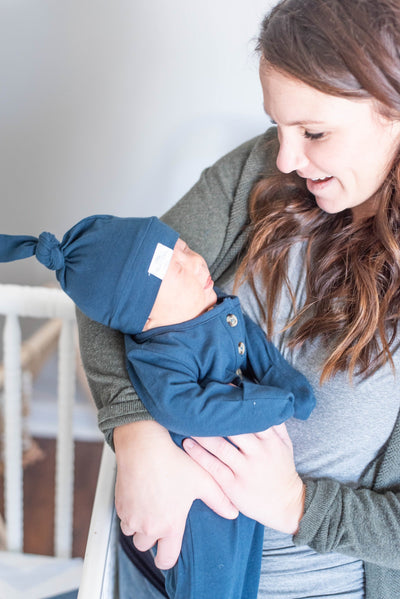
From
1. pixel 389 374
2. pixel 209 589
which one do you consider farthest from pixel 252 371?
pixel 209 589

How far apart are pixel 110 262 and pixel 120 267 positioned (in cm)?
2

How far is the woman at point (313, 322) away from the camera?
2.38 ft

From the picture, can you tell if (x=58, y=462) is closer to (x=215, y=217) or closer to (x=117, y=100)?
(x=215, y=217)

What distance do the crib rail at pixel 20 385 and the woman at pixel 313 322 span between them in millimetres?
152

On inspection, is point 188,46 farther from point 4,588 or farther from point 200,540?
point 4,588

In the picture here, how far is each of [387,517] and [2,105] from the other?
1.28 meters

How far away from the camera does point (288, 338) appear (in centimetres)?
97

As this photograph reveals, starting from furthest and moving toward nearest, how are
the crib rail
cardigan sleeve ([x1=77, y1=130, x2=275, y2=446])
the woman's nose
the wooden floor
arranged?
the wooden floor < the crib rail < cardigan sleeve ([x1=77, y1=130, x2=275, y2=446]) < the woman's nose

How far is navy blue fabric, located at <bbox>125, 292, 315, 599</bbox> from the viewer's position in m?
0.81

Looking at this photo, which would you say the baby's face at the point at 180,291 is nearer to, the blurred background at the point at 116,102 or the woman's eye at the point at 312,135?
the woman's eye at the point at 312,135

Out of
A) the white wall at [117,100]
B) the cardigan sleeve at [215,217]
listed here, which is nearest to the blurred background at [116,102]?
the white wall at [117,100]

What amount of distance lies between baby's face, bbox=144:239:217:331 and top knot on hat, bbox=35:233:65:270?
152 mm

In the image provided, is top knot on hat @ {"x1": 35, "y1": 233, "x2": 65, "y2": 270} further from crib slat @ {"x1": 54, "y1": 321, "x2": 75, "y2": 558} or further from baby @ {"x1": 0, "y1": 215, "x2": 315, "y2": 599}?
crib slat @ {"x1": 54, "y1": 321, "x2": 75, "y2": 558}

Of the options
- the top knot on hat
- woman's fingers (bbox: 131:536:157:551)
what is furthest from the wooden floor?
the top knot on hat
